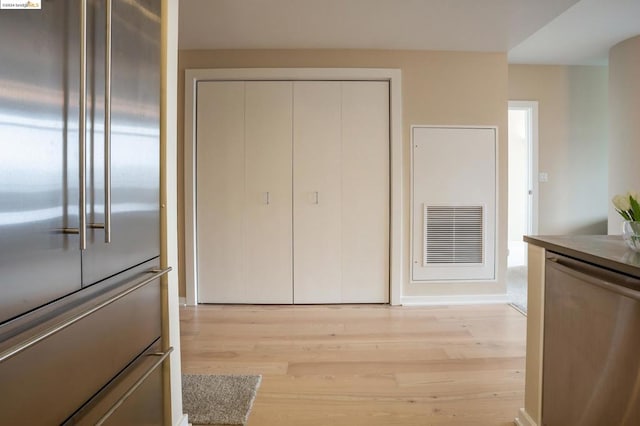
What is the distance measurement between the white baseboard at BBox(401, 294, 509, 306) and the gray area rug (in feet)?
5.64

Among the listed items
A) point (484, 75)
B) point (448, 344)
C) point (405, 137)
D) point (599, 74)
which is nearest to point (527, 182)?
point (599, 74)

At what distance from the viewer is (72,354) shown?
87 centimetres

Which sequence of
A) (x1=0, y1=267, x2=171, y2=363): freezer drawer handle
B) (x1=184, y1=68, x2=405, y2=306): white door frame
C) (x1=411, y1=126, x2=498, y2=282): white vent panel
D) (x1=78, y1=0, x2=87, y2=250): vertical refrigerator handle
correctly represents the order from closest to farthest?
(x1=0, y1=267, x2=171, y2=363): freezer drawer handle < (x1=78, y1=0, x2=87, y2=250): vertical refrigerator handle < (x1=184, y1=68, x2=405, y2=306): white door frame < (x1=411, y1=126, x2=498, y2=282): white vent panel

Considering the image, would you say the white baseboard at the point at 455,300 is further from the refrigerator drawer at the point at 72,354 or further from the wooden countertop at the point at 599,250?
the refrigerator drawer at the point at 72,354

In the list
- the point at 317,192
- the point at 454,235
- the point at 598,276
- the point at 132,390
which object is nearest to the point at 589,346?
the point at 598,276

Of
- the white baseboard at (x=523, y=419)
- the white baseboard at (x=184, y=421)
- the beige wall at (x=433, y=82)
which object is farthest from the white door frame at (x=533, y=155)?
the white baseboard at (x=184, y=421)

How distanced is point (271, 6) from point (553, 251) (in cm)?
230

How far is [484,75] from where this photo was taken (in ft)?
10.2

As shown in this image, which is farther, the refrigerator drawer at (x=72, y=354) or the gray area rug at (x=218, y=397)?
the gray area rug at (x=218, y=397)

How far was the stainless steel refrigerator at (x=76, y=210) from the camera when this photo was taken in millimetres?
702

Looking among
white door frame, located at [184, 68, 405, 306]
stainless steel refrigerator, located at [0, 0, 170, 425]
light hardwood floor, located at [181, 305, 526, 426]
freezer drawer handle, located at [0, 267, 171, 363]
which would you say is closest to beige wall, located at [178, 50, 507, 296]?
white door frame, located at [184, 68, 405, 306]

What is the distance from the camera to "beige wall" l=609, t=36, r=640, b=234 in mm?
3494

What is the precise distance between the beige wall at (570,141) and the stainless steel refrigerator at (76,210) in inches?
178

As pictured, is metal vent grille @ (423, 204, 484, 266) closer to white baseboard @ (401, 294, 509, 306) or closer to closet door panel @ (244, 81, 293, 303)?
white baseboard @ (401, 294, 509, 306)
